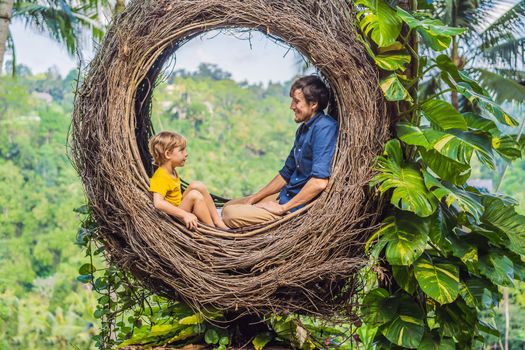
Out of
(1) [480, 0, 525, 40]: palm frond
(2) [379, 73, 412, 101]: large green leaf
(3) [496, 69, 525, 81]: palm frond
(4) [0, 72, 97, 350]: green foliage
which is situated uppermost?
(1) [480, 0, 525, 40]: palm frond

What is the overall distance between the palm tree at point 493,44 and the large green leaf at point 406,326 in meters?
9.58

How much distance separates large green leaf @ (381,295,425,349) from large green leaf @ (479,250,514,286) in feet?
1.15

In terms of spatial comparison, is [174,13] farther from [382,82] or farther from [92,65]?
[382,82]

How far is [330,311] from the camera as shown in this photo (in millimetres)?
3328

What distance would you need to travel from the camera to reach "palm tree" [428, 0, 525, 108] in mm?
12367

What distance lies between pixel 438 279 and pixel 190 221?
1135 millimetres

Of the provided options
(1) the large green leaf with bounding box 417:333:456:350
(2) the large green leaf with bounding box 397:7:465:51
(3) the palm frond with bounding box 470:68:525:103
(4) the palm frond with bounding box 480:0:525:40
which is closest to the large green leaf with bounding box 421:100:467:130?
(2) the large green leaf with bounding box 397:7:465:51

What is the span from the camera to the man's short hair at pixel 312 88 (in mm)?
3461

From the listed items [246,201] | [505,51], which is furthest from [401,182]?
[505,51]

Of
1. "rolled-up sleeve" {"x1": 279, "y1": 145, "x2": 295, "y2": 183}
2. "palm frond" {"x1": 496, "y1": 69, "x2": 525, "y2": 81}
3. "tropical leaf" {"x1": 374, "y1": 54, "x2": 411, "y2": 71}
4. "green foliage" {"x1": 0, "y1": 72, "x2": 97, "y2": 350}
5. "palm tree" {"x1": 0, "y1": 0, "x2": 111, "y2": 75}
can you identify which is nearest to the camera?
"tropical leaf" {"x1": 374, "y1": 54, "x2": 411, "y2": 71}

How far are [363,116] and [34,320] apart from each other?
13911 mm


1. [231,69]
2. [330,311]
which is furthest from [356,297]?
[231,69]

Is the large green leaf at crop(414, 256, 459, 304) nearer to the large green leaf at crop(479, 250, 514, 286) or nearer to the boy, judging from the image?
the large green leaf at crop(479, 250, 514, 286)

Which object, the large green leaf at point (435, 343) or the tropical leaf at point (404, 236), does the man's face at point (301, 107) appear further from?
the large green leaf at point (435, 343)
